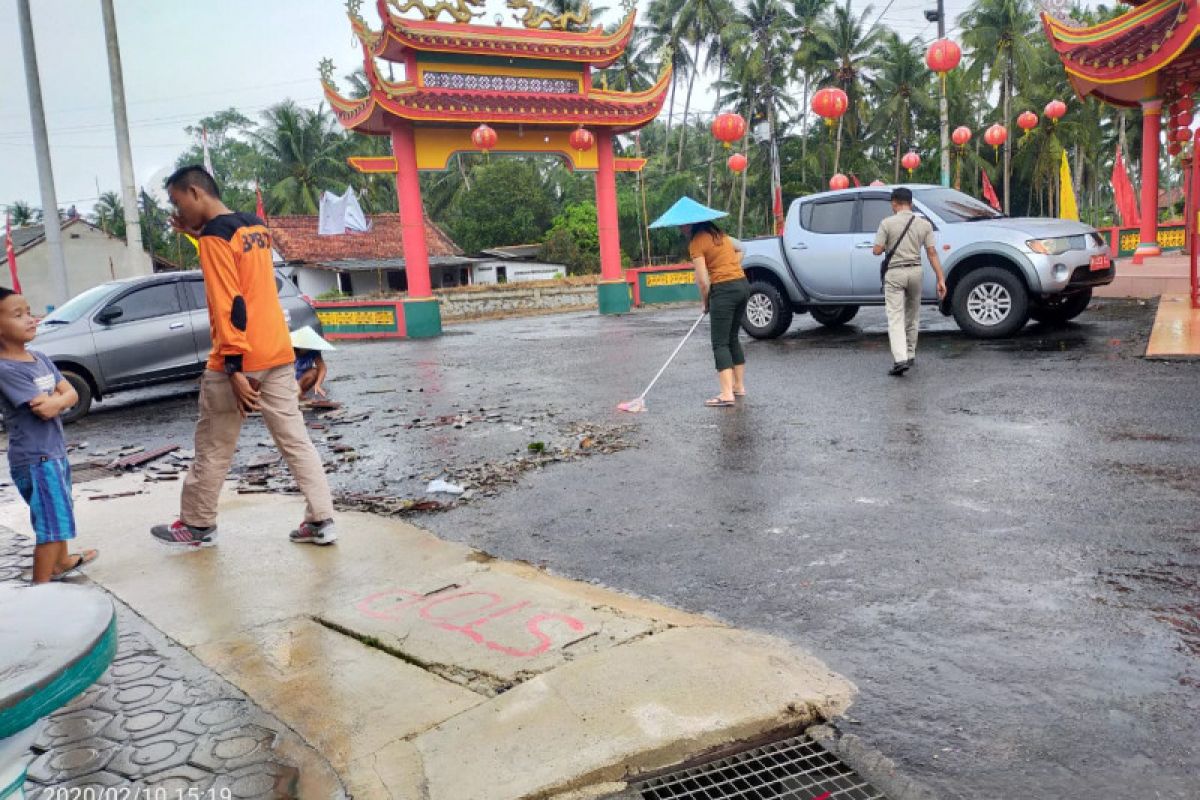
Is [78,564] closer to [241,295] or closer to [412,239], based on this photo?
[241,295]

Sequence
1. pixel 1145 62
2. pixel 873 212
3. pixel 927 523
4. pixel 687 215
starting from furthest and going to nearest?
pixel 1145 62 < pixel 873 212 < pixel 687 215 < pixel 927 523

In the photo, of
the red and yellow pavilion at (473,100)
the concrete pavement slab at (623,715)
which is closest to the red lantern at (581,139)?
the red and yellow pavilion at (473,100)

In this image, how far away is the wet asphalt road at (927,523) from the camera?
8.09ft

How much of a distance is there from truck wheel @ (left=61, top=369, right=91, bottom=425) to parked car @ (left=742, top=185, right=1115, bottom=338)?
8260 millimetres

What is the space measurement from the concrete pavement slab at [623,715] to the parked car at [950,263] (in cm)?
777

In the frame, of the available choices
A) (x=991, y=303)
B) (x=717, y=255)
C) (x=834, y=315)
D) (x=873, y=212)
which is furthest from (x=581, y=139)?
(x=717, y=255)

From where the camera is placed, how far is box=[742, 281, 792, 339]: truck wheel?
37.5 feet

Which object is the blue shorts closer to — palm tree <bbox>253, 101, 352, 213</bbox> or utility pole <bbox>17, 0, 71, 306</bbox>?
utility pole <bbox>17, 0, 71, 306</bbox>

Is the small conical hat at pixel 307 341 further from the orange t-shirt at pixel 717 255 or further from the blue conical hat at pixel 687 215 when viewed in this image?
the orange t-shirt at pixel 717 255

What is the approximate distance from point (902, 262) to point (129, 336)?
859 cm

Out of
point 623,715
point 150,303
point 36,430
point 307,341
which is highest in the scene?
point 150,303

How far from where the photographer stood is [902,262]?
26.2 ft

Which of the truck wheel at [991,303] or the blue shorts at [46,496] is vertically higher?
the truck wheel at [991,303]
